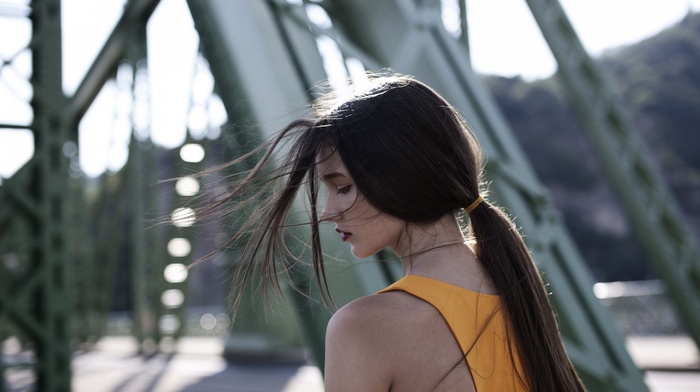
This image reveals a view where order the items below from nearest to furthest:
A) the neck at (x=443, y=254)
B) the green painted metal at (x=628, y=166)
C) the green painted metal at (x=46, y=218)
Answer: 1. the neck at (x=443, y=254)
2. the green painted metal at (x=628, y=166)
3. the green painted metal at (x=46, y=218)

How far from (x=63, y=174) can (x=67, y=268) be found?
67cm

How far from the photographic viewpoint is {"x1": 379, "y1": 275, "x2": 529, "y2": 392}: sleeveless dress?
122 cm

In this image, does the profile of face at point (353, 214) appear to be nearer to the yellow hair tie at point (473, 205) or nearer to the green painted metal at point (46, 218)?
the yellow hair tie at point (473, 205)

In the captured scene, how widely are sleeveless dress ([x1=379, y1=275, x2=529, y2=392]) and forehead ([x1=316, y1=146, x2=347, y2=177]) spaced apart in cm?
22

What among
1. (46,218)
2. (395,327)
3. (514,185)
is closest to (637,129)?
(46,218)

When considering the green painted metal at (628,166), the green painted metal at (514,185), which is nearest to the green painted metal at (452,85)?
the green painted metal at (514,185)

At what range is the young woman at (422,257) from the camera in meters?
1.17

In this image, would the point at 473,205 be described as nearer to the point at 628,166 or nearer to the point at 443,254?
the point at 443,254

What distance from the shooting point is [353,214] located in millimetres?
1330

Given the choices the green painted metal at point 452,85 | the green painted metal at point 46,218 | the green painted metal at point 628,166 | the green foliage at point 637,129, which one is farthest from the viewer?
the green foliage at point 637,129

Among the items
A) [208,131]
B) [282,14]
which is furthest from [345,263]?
[208,131]

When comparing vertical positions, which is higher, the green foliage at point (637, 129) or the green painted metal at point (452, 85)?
the green foliage at point (637, 129)

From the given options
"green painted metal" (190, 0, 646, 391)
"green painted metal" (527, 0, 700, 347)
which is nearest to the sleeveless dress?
"green painted metal" (190, 0, 646, 391)

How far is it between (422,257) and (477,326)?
0.48 ft
